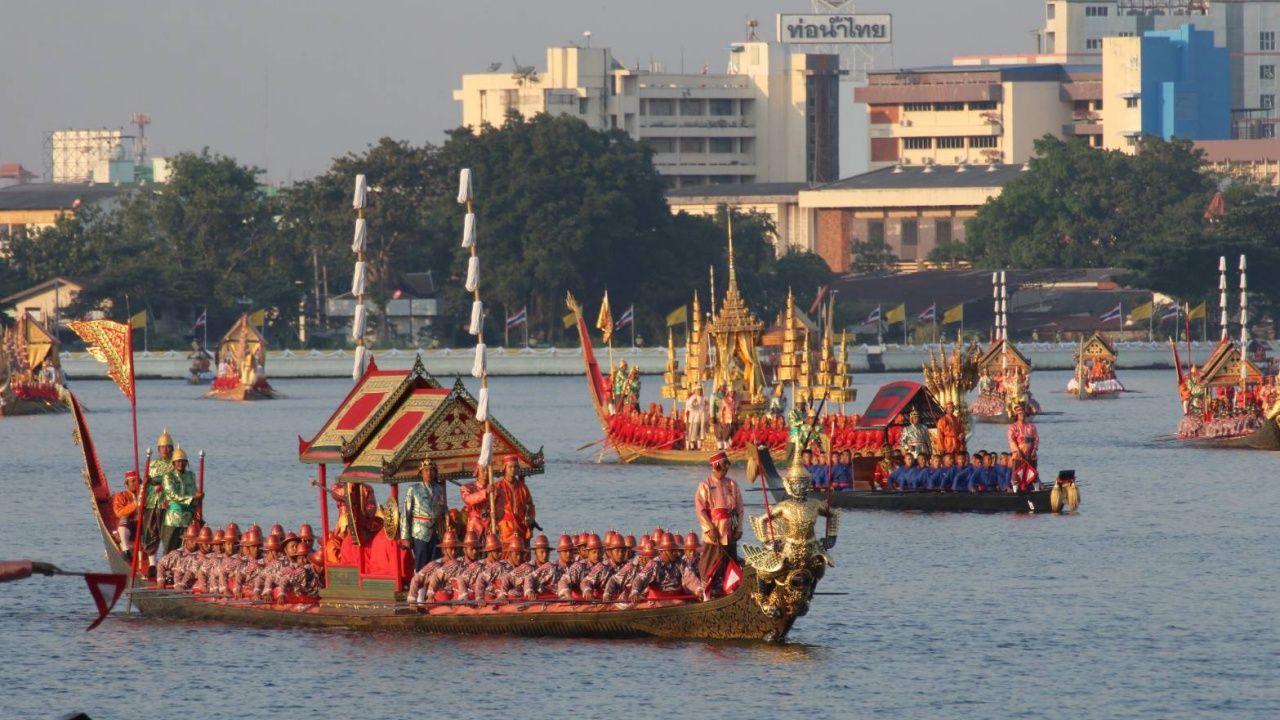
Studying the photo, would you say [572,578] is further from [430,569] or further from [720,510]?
[720,510]

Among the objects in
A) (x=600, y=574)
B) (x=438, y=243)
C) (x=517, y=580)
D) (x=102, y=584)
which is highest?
(x=438, y=243)

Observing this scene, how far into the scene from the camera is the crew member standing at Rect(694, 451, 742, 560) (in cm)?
3225

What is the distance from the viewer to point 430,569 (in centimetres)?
3381

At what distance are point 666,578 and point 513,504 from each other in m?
2.61

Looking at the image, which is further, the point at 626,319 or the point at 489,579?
the point at 626,319

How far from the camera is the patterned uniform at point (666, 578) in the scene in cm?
3288

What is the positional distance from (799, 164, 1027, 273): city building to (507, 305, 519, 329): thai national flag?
48.2 m

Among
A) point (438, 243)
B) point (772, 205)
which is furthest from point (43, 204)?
point (438, 243)

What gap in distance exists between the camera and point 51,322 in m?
134

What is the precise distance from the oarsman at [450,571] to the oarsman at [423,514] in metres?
0.47

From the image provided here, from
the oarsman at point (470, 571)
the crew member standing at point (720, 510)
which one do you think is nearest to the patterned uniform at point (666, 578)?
the crew member standing at point (720, 510)

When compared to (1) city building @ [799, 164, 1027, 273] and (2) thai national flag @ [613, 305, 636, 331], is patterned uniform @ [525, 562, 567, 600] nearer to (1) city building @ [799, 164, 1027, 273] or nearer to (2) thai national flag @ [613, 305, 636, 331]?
(2) thai national flag @ [613, 305, 636, 331]

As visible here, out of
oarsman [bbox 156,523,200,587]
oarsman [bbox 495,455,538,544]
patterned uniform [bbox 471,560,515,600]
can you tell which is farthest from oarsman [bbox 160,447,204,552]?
patterned uniform [bbox 471,560,515,600]

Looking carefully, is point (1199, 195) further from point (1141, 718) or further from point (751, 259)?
point (1141, 718)
